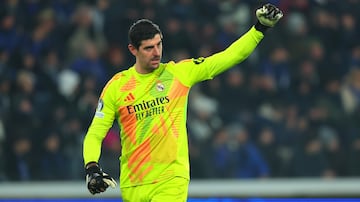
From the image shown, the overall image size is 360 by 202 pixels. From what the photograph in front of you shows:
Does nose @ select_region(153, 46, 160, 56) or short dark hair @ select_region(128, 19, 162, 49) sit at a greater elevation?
short dark hair @ select_region(128, 19, 162, 49)

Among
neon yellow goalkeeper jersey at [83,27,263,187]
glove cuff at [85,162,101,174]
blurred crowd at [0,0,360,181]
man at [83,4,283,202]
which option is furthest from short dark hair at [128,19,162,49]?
A: blurred crowd at [0,0,360,181]

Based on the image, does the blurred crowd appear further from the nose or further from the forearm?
the nose

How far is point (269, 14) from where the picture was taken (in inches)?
251

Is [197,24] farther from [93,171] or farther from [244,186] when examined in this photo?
[93,171]

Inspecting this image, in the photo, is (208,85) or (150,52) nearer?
(150,52)

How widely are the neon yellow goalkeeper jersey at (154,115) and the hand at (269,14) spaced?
10 cm

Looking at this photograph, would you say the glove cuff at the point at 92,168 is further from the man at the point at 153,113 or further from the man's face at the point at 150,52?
the man's face at the point at 150,52

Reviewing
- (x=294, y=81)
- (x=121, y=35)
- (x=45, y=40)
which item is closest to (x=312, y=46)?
(x=294, y=81)

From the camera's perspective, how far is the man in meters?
6.41

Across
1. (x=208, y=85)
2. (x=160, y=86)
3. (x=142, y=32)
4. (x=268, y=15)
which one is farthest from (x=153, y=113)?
(x=208, y=85)

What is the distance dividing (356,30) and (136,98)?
6.72m

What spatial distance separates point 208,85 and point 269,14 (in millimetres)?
5638

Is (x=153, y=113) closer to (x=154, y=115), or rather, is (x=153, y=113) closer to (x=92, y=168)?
(x=154, y=115)

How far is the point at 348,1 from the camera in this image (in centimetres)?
1257
